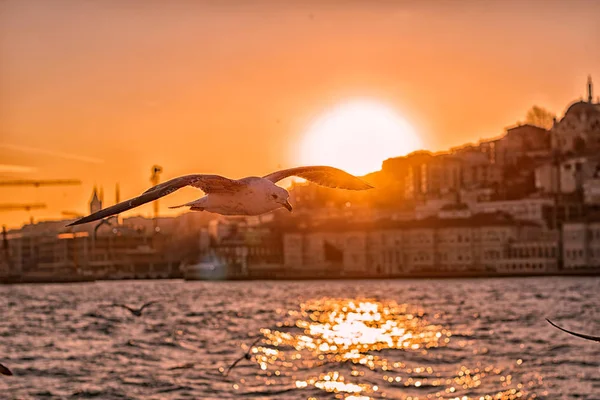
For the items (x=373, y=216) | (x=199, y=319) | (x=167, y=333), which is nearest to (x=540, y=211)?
(x=373, y=216)

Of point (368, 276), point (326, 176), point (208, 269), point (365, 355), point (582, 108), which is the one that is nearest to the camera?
point (326, 176)

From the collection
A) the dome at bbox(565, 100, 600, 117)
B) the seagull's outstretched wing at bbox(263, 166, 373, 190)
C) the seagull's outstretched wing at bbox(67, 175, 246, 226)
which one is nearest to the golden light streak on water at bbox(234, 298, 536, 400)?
the seagull's outstretched wing at bbox(263, 166, 373, 190)

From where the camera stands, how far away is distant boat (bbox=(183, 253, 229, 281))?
134m

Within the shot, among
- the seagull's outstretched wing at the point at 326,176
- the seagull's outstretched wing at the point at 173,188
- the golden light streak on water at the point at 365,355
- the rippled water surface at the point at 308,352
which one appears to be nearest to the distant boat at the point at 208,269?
the rippled water surface at the point at 308,352

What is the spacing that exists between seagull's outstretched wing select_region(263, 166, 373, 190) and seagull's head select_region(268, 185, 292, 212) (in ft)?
2.21

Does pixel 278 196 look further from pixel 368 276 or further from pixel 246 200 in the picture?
pixel 368 276

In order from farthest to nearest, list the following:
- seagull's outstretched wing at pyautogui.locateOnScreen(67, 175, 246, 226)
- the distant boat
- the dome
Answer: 1. the dome
2. the distant boat
3. seagull's outstretched wing at pyautogui.locateOnScreen(67, 175, 246, 226)

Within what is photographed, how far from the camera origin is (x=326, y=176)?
8.86 m

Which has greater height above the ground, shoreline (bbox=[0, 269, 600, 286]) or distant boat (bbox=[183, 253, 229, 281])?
distant boat (bbox=[183, 253, 229, 281])

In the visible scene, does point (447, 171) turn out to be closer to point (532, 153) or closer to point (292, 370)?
point (532, 153)

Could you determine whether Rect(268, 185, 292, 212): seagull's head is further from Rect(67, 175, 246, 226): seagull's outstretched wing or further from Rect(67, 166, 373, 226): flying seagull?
Rect(67, 175, 246, 226): seagull's outstretched wing

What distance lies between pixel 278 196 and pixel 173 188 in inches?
34.6

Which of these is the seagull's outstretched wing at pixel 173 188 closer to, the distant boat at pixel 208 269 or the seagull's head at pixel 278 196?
the seagull's head at pixel 278 196

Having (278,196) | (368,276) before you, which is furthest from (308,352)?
(368,276)
